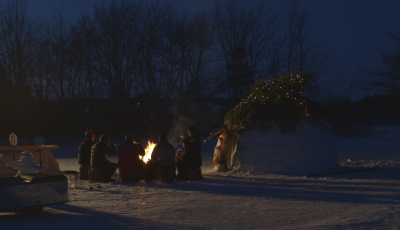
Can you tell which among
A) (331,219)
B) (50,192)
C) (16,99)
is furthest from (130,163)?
(16,99)

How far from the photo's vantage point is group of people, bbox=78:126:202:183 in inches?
381

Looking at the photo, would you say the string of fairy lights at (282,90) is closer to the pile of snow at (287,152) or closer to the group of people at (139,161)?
the pile of snow at (287,152)

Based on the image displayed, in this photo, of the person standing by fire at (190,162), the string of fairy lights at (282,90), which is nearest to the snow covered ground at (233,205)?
the person standing by fire at (190,162)

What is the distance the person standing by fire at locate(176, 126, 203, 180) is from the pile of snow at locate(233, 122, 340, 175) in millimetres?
1835

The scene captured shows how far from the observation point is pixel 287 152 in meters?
11.1

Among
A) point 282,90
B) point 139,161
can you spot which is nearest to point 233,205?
point 139,161

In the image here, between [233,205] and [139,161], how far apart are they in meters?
3.80

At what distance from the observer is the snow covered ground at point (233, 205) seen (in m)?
5.28

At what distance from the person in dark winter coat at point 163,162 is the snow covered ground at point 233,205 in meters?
0.35

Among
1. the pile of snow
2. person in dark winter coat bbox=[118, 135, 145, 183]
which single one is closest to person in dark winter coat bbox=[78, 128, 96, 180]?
person in dark winter coat bbox=[118, 135, 145, 183]

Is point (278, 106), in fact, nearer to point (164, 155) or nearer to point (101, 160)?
point (164, 155)

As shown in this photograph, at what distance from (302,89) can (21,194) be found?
357 inches

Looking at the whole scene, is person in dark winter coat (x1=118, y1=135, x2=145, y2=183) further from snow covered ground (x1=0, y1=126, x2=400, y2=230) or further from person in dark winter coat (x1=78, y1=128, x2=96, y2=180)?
person in dark winter coat (x1=78, y1=128, x2=96, y2=180)

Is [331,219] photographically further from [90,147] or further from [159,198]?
[90,147]
